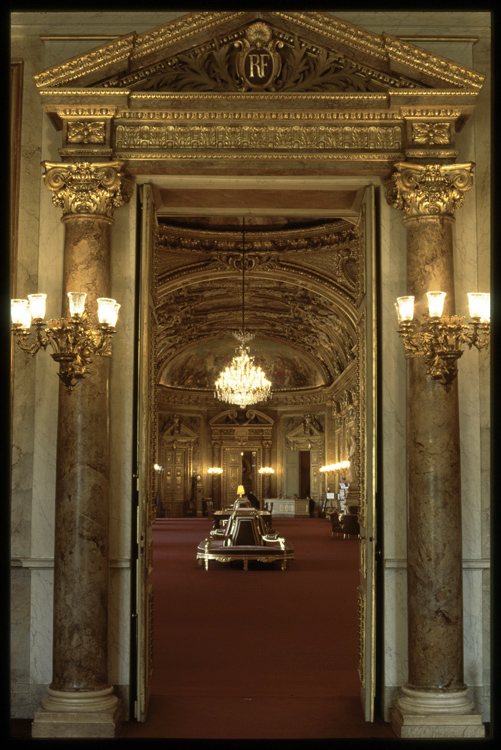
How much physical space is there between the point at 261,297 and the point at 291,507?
38.2 feet

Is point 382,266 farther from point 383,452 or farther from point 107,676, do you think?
point 107,676

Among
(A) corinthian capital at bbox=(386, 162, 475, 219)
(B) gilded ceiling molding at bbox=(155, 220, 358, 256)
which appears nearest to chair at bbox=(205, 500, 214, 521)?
(B) gilded ceiling molding at bbox=(155, 220, 358, 256)

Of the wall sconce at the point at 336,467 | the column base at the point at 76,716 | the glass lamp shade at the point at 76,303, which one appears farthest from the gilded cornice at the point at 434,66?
the wall sconce at the point at 336,467

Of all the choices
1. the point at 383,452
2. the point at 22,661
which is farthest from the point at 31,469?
the point at 383,452

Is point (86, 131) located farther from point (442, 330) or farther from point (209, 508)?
point (209, 508)

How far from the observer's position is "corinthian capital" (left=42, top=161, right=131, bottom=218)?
6285 mm

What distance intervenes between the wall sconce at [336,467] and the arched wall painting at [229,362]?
3.58m

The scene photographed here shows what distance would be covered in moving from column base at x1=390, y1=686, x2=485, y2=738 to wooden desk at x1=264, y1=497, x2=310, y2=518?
27175 millimetres

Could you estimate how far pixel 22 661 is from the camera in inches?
252

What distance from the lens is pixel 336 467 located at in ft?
96.3

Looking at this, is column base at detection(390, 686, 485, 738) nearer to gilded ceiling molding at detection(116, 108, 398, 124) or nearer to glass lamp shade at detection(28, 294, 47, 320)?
glass lamp shade at detection(28, 294, 47, 320)

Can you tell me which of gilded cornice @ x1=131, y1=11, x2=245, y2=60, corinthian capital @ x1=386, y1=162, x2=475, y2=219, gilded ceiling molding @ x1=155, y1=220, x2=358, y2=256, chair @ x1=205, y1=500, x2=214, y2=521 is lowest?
chair @ x1=205, y1=500, x2=214, y2=521

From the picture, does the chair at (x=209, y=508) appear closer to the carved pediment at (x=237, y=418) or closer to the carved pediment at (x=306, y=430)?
the carved pediment at (x=237, y=418)

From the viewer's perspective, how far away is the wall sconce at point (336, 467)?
90.5 feet
